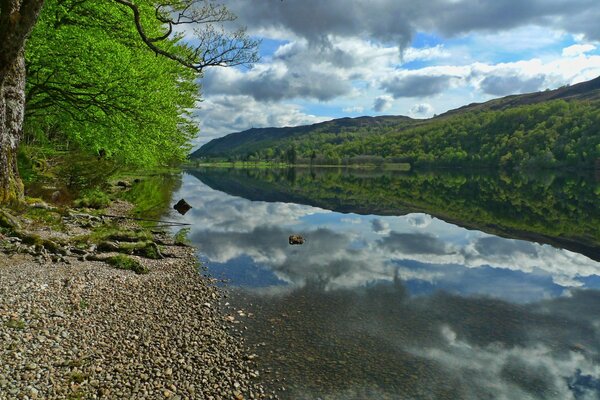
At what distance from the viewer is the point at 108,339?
10375mm

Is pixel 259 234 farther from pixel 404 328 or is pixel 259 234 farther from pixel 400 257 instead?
pixel 404 328

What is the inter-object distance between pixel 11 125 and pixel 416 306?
19.1 m

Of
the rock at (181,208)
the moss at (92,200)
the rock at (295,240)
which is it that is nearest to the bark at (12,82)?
the moss at (92,200)

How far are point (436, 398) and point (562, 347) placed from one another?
6398 millimetres

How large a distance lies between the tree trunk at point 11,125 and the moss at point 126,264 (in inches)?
220

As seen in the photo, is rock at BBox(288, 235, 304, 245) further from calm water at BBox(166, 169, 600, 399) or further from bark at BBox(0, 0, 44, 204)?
bark at BBox(0, 0, 44, 204)

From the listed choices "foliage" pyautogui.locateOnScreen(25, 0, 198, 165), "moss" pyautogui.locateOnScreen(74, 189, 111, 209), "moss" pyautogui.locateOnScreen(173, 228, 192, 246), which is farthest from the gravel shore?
"moss" pyautogui.locateOnScreen(74, 189, 111, 209)

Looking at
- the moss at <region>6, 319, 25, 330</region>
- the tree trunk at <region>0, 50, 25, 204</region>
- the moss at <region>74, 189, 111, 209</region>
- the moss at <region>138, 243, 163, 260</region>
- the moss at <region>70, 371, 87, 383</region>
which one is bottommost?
the moss at <region>138, 243, 163, 260</region>

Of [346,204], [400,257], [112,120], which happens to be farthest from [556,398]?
[346,204]

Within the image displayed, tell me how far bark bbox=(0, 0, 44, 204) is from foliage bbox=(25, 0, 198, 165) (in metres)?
3.89

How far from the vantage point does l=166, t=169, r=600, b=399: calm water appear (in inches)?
436

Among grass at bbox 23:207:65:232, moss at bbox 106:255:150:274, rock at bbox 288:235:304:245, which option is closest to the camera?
moss at bbox 106:255:150:274

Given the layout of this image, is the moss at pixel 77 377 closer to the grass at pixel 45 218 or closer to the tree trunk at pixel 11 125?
the tree trunk at pixel 11 125

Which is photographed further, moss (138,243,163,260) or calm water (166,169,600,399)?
moss (138,243,163,260)
